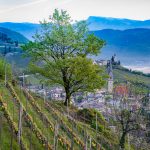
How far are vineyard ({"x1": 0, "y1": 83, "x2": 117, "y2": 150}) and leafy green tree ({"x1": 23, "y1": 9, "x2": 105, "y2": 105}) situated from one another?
4.16 meters

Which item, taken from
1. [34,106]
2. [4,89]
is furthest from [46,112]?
[4,89]

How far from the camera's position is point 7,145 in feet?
99.7

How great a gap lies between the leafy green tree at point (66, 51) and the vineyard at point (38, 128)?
13.7 ft

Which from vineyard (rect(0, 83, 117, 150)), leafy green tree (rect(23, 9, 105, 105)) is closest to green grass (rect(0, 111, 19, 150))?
vineyard (rect(0, 83, 117, 150))

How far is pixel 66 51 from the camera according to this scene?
57.6 metres

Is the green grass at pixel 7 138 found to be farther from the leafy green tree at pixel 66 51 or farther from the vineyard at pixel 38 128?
the leafy green tree at pixel 66 51

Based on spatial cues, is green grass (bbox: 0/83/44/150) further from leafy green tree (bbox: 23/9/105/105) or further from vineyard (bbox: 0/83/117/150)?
leafy green tree (bbox: 23/9/105/105)

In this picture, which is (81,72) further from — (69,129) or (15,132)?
(15,132)

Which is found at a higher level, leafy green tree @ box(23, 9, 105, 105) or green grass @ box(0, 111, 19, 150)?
leafy green tree @ box(23, 9, 105, 105)

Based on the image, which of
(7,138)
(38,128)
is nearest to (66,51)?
(38,128)

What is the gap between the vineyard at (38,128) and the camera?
3281cm

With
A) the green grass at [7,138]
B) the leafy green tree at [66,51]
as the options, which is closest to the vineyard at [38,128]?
the green grass at [7,138]

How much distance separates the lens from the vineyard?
32806 millimetres

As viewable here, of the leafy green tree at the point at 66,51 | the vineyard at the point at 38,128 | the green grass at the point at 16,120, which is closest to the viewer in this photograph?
the vineyard at the point at 38,128
